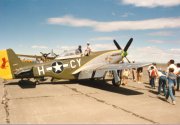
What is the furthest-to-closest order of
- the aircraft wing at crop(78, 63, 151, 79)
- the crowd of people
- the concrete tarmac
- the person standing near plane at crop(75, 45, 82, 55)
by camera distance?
1. the person standing near plane at crop(75, 45, 82, 55)
2. the aircraft wing at crop(78, 63, 151, 79)
3. the crowd of people
4. the concrete tarmac

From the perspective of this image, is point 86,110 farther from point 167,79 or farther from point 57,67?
point 57,67

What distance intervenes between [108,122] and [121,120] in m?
0.52

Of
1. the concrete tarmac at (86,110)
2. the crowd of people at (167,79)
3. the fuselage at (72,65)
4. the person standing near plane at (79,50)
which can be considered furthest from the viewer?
the person standing near plane at (79,50)

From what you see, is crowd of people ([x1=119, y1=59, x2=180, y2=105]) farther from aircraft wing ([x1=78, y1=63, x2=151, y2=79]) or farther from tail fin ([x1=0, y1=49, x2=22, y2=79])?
tail fin ([x1=0, y1=49, x2=22, y2=79])

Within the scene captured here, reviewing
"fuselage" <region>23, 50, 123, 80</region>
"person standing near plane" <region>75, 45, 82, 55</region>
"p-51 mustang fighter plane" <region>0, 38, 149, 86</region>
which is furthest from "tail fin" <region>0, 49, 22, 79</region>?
"person standing near plane" <region>75, 45, 82, 55</region>

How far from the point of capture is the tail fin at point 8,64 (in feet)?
45.2

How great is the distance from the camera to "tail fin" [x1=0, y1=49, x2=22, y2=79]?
45.2ft

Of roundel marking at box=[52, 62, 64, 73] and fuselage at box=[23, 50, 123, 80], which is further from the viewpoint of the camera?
roundel marking at box=[52, 62, 64, 73]

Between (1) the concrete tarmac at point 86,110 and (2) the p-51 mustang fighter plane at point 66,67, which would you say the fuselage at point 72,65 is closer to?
(2) the p-51 mustang fighter plane at point 66,67

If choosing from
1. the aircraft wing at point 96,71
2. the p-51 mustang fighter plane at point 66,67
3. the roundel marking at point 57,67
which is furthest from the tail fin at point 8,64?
the aircraft wing at point 96,71

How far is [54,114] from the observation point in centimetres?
772

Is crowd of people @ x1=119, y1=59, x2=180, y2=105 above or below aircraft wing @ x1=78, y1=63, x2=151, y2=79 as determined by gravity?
below

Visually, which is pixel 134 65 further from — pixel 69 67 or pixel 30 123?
pixel 30 123

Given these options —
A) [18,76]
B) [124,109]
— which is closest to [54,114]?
[124,109]
